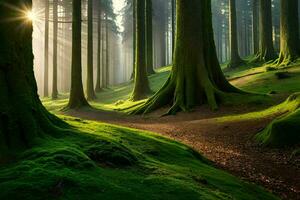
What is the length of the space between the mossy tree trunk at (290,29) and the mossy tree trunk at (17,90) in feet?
63.5


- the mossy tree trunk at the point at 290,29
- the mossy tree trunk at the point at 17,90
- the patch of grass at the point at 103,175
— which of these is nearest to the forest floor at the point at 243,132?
the patch of grass at the point at 103,175

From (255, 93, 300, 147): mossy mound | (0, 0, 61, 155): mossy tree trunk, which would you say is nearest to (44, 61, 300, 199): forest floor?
(255, 93, 300, 147): mossy mound

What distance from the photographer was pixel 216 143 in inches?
437

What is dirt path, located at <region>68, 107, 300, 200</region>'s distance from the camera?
777 cm

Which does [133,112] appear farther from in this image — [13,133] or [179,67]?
[13,133]

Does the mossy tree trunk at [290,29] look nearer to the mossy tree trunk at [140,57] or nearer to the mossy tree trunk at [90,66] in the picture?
the mossy tree trunk at [140,57]

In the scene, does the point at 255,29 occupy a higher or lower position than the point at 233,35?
higher

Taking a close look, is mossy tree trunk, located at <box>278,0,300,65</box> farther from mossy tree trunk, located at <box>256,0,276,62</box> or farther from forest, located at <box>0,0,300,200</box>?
mossy tree trunk, located at <box>256,0,276,62</box>

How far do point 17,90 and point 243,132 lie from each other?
25.6 feet

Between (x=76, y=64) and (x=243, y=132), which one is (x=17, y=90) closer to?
(x=243, y=132)

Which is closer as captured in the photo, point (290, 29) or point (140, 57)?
point (290, 29)

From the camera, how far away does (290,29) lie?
74.5 ft

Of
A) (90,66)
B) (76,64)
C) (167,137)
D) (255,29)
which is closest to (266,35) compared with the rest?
(255,29)

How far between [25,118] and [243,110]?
37.2ft
